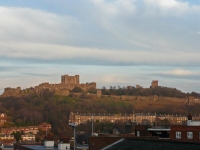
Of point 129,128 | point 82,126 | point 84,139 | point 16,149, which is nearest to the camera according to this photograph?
point 16,149

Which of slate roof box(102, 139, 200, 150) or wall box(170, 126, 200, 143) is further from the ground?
wall box(170, 126, 200, 143)

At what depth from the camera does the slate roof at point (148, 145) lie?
1289 inches

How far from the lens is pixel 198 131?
2000 inches

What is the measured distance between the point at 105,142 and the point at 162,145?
9.91 meters

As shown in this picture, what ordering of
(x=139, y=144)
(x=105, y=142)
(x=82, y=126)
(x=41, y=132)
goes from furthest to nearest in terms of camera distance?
(x=82, y=126) → (x=41, y=132) → (x=105, y=142) → (x=139, y=144)

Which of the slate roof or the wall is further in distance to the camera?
the wall

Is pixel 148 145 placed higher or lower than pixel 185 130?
lower

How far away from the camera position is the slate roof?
1289 inches

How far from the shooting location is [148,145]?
35844mm

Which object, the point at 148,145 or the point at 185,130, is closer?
the point at 148,145

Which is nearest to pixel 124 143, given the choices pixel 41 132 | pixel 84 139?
pixel 84 139

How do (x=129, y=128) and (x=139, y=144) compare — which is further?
(x=129, y=128)

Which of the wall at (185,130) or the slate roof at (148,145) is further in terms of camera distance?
the wall at (185,130)

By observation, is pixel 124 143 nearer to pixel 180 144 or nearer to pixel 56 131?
pixel 180 144
